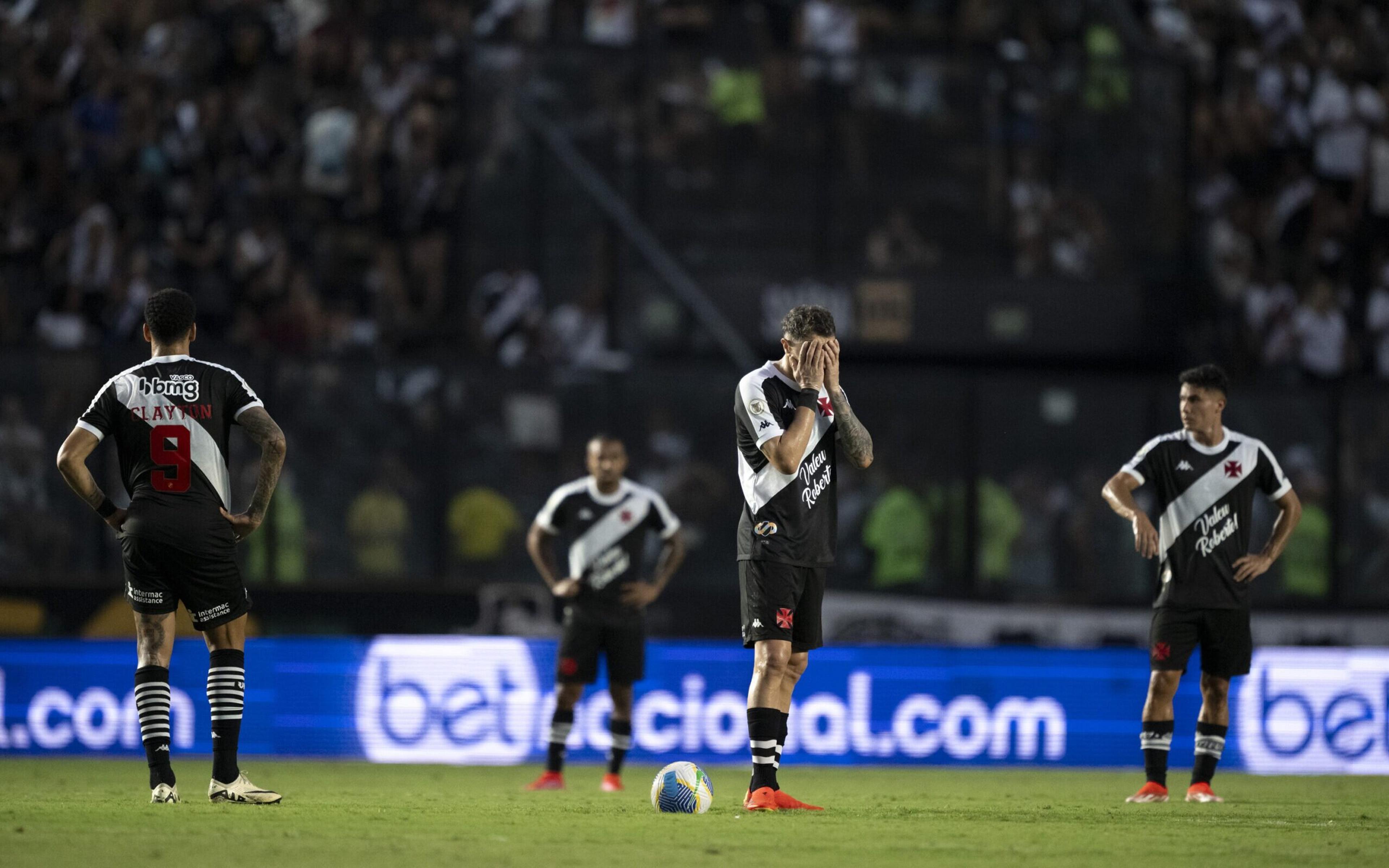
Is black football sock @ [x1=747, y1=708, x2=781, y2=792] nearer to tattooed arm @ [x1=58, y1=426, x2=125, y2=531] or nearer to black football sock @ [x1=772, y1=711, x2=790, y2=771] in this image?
black football sock @ [x1=772, y1=711, x2=790, y2=771]

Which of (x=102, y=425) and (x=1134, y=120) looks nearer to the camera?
(x=102, y=425)

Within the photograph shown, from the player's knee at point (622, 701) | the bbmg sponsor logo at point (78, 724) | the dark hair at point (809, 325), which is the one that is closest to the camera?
the dark hair at point (809, 325)

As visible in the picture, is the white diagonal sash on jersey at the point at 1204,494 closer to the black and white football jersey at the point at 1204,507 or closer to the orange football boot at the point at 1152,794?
the black and white football jersey at the point at 1204,507

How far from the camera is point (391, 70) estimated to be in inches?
715

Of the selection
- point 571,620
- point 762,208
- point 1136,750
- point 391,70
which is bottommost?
point 1136,750

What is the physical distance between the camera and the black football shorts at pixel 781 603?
846 cm

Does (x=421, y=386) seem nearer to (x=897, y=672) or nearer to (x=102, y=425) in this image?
(x=897, y=672)

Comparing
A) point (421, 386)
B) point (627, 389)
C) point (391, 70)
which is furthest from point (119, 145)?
point (627, 389)

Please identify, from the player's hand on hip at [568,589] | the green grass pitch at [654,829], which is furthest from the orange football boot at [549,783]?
the player's hand on hip at [568,589]

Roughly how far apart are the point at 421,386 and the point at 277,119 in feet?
12.3

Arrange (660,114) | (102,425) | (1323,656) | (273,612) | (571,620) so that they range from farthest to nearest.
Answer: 1. (660,114)
2. (273,612)
3. (1323,656)
4. (571,620)
5. (102,425)

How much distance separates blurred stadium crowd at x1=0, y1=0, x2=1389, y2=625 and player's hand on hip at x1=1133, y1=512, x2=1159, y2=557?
6.38m

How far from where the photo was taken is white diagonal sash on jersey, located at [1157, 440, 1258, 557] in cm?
1036

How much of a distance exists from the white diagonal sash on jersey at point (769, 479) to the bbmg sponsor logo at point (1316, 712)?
6933mm
